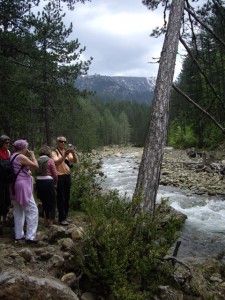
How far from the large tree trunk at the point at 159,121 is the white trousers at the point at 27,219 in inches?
67.7

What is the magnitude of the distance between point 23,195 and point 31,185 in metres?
0.23

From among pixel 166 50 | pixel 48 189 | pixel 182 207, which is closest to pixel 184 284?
pixel 48 189

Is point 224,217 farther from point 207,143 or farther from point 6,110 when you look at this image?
point 207,143

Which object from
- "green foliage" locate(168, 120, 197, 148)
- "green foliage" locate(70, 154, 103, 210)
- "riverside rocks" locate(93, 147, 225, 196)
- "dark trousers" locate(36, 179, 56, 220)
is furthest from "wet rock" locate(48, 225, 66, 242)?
"green foliage" locate(168, 120, 197, 148)

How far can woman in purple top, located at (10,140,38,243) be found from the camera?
5.02 m

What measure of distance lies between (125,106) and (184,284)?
407ft

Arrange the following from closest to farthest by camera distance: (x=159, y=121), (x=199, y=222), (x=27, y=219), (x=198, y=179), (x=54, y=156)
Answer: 1. (x=159, y=121)
2. (x=27, y=219)
3. (x=54, y=156)
4. (x=199, y=222)
5. (x=198, y=179)

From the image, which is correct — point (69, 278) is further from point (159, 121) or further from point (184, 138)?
point (184, 138)

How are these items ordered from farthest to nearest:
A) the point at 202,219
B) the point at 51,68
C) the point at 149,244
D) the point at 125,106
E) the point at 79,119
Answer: the point at 125,106 → the point at 79,119 → the point at 51,68 → the point at 202,219 → the point at 149,244

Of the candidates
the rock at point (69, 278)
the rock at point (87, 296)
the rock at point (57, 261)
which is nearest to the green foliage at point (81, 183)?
the rock at point (57, 261)

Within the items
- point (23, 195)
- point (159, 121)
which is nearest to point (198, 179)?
point (159, 121)

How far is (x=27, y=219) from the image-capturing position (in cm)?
509

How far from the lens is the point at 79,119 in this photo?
158 ft

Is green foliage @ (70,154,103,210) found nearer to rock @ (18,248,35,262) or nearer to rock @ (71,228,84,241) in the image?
rock @ (71,228,84,241)
